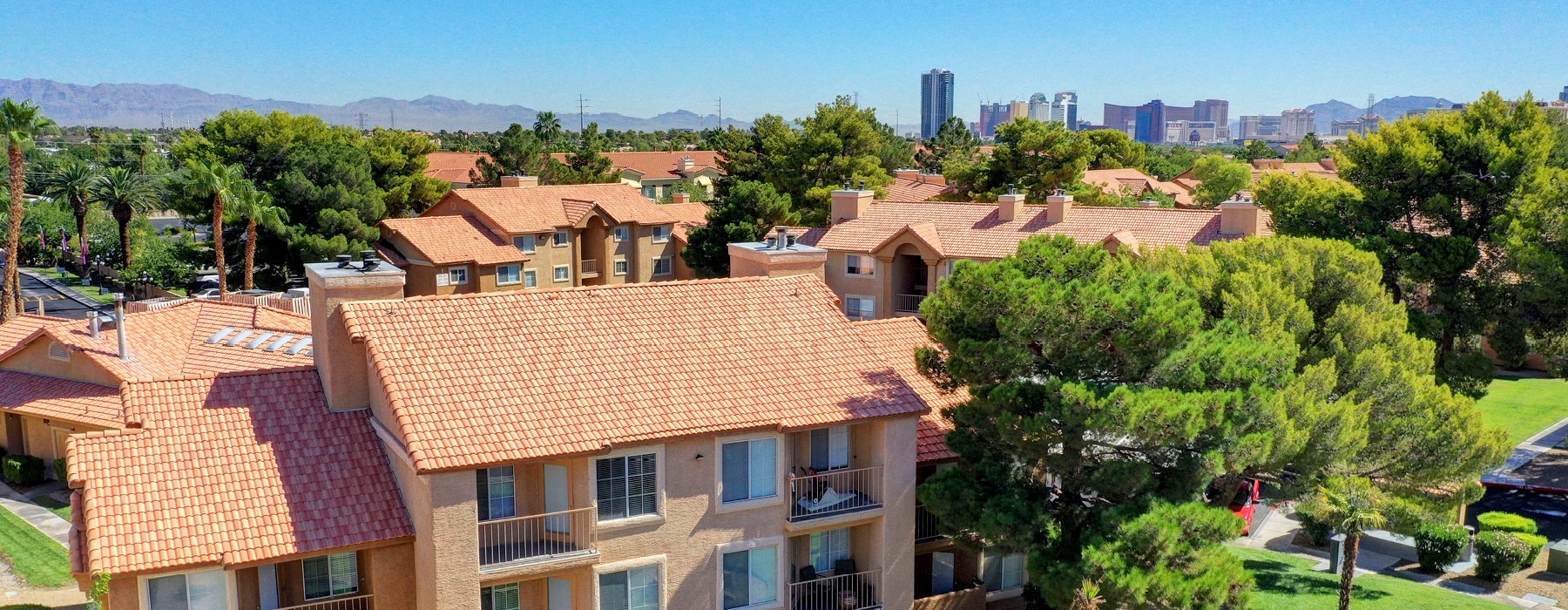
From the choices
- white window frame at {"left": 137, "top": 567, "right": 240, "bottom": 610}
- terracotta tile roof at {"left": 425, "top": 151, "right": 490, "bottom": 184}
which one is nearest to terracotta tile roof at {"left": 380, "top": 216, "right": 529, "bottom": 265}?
terracotta tile roof at {"left": 425, "top": 151, "right": 490, "bottom": 184}

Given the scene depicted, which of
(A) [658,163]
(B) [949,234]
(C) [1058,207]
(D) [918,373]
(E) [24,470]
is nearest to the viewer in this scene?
(D) [918,373]

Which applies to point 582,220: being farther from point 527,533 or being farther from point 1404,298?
point 527,533

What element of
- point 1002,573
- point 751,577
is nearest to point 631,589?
point 751,577

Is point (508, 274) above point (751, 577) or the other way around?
above

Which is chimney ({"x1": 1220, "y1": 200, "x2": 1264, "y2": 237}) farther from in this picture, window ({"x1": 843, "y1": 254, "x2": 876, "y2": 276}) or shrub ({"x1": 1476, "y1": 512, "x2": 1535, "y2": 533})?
shrub ({"x1": 1476, "y1": 512, "x2": 1535, "y2": 533})

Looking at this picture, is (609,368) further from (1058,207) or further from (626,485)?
(1058,207)
